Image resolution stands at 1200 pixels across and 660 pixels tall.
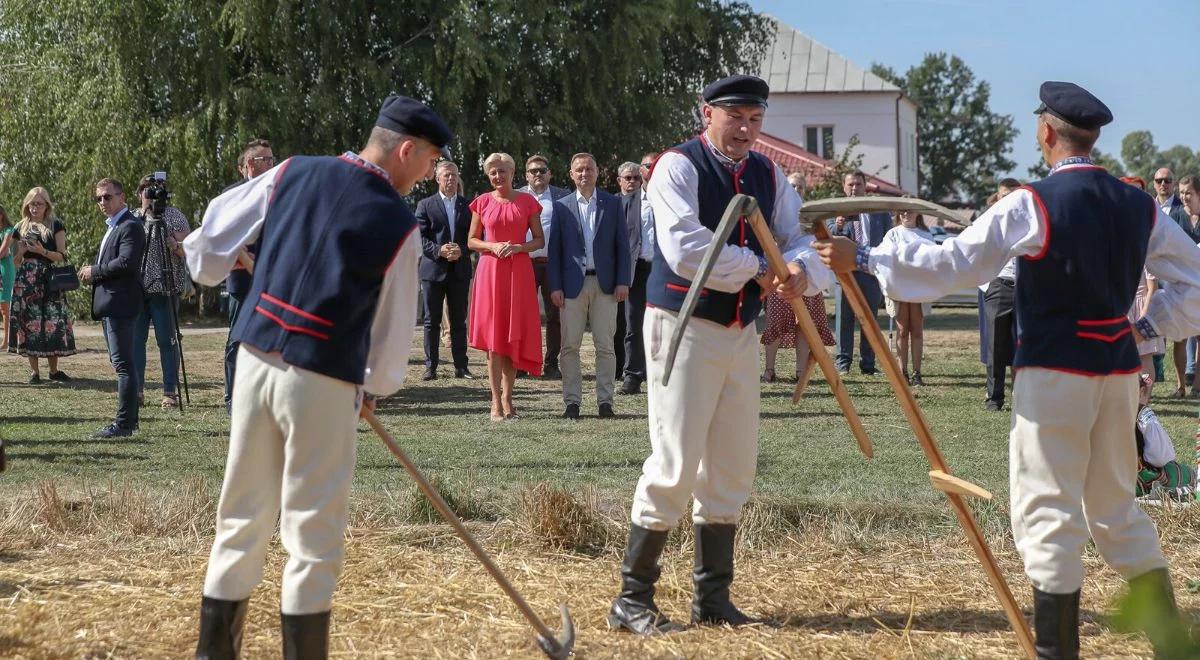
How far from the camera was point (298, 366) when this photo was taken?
3900 millimetres

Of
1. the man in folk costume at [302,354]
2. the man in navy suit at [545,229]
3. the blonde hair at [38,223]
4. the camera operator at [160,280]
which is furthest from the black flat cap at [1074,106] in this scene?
the blonde hair at [38,223]

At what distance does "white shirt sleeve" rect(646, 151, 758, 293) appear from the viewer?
4.77 metres

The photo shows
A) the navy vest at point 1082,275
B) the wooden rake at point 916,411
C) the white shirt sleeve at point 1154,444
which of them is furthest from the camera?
the white shirt sleeve at point 1154,444

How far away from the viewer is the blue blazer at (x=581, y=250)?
11.0m

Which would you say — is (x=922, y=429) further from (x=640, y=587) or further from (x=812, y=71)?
(x=812, y=71)

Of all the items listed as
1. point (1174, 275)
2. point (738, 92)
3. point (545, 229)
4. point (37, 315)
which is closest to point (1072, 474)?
point (1174, 275)

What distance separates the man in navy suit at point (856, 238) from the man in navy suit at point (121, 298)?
613cm

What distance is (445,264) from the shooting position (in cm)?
1327

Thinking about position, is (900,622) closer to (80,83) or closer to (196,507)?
(196,507)

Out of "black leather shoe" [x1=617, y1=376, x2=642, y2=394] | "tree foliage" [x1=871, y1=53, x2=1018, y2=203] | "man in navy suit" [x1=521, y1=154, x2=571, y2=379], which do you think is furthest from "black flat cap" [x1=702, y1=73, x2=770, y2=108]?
"tree foliage" [x1=871, y1=53, x2=1018, y2=203]

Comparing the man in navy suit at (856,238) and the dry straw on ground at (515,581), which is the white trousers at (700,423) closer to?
the dry straw on ground at (515,581)

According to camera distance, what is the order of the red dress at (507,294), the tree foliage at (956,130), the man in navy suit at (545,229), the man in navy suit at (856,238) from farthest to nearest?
the tree foliage at (956,130) < the man in navy suit at (856,238) < the man in navy suit at (545,229) < the red dress at (507,294)

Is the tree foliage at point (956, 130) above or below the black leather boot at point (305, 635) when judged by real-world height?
above

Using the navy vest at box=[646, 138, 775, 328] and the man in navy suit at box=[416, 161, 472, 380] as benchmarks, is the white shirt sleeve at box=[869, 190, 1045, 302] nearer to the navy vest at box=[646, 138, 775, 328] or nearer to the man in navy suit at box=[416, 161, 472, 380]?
the navy vest at box=[646, 138, 775, 328]
